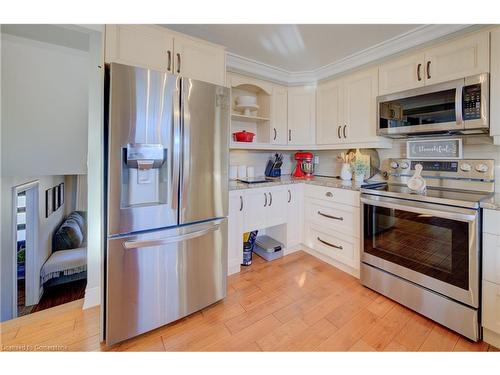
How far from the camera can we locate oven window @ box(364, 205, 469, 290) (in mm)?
1415

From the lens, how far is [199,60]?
1.67 meters

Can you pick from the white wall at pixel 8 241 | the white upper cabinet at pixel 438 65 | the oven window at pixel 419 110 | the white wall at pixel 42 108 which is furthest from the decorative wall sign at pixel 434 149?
the white wall at pixel 8 241

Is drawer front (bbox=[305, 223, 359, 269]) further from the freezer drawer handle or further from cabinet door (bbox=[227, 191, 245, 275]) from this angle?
the freezer drawer handle

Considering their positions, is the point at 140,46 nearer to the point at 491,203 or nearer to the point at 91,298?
the point at 91,298

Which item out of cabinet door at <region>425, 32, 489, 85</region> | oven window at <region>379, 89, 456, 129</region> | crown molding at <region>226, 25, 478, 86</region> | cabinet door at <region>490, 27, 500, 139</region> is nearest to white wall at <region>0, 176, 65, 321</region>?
crown molding at <region>226, 25, 478, 86</region>

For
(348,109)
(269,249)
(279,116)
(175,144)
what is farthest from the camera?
(279,116)

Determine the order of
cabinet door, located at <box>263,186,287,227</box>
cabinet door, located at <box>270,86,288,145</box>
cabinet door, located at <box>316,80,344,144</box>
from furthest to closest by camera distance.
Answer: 1. cabinet door, located at <box>270,86,288,145</box>
2. cabinet door, located at <box>316,80,344,144</box>
3. cabinet door, located at <box>263,186,287,227</box>

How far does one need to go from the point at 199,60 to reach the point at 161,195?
106cm

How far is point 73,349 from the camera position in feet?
4.31

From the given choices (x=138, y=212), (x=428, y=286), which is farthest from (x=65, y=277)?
(x=428, y=286)

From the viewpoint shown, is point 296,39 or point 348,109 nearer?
point 296,39

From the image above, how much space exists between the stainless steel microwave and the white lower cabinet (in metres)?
0.69

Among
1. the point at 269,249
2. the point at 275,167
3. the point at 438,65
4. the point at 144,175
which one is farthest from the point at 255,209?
the point at 438,65
